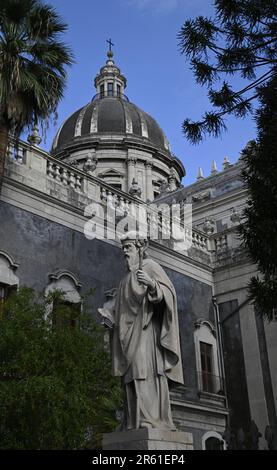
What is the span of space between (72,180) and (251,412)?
10.5 m

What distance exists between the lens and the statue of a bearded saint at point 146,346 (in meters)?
6.07

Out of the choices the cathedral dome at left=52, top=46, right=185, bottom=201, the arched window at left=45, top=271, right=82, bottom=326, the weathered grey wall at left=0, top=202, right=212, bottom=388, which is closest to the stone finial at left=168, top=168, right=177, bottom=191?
the cathedral dome at left=52, top=46, right=185, bottom=201

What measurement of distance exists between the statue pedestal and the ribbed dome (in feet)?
112

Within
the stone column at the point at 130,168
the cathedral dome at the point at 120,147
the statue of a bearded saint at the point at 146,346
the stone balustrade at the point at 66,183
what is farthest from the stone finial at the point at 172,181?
the statue of a bearded saint at the point at 146,346

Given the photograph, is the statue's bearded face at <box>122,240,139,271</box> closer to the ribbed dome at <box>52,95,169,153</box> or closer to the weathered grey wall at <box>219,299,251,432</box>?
the weathered grey wall at <box>219,299,251,432</box>

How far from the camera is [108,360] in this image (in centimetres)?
1205

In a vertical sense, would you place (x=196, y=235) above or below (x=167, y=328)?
above

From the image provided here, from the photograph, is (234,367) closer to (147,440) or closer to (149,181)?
(147,440)

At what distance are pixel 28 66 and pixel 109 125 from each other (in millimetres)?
25970

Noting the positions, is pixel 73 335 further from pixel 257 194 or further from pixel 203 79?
pixel 203 79

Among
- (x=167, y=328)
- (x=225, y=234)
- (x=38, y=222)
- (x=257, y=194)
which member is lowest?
(x=167, y=328)

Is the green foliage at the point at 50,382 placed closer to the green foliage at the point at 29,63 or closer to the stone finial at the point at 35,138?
the green foliage at the point at 29,63

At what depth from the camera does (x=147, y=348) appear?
634cm
